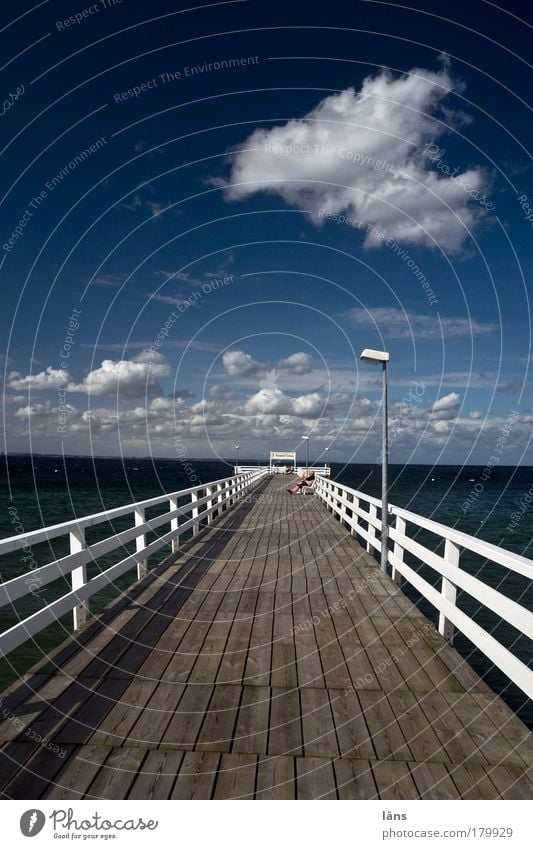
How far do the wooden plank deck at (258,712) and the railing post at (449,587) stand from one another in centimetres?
11

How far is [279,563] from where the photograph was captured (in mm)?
8914

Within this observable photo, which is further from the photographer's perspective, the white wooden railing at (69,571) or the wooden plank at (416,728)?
the white wooden railing at (69,571)

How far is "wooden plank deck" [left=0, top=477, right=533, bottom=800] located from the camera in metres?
2.85

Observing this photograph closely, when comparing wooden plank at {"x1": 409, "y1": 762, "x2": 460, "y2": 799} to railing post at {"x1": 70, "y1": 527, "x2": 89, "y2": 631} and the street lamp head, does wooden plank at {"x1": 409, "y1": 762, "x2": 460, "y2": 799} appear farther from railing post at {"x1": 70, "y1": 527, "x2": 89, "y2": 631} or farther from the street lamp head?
the street lamp head

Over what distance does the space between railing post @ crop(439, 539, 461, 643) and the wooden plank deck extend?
0.36 ft

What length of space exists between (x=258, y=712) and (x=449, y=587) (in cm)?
220

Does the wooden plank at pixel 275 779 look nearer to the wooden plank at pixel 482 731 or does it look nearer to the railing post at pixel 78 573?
the wooden plank at pixel 482 731

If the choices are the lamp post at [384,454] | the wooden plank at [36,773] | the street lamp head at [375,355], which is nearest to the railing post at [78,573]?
the wooden plank at [36,773]

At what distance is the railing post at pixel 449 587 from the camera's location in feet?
15.4

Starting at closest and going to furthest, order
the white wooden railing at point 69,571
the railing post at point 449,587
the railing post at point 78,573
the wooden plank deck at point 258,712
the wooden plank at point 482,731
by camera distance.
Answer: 1. the wooden plank deck at point 258,712
2. the wooden plank at point 482,731
3. the white wooden railing at point 69,571
4. the railing post at point 449,587
5. the railing post at point 78,573
